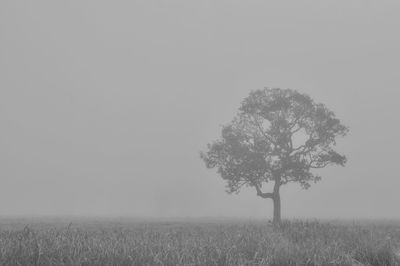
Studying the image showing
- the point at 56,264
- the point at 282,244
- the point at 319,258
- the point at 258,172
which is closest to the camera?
the point at 56,264

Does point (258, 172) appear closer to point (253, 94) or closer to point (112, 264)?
point (253, 94)

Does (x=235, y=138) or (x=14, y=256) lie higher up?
(x=235, y=138)

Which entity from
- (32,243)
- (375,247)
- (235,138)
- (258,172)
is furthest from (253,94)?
(32,243)

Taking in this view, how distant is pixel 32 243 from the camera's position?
10.6 m

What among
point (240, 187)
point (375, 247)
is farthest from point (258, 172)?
point (375, 247)

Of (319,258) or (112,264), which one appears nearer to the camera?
(112,264)

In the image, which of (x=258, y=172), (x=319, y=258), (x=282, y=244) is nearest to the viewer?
(x=319, y=258)

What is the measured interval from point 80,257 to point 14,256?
134 cm

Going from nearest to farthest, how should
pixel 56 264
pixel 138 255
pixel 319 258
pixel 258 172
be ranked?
pixel 56 264, pixel 138 255, pixel 319 258, pixel 258 172

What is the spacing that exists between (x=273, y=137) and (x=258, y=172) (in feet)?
12.8

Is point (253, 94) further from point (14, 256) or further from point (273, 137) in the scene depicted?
point (14, 256)

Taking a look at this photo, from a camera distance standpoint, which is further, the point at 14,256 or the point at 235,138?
the point at 235,138

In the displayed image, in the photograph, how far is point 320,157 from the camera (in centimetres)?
4938

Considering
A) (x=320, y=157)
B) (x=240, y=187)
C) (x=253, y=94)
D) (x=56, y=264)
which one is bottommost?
(x=56, y=264)
